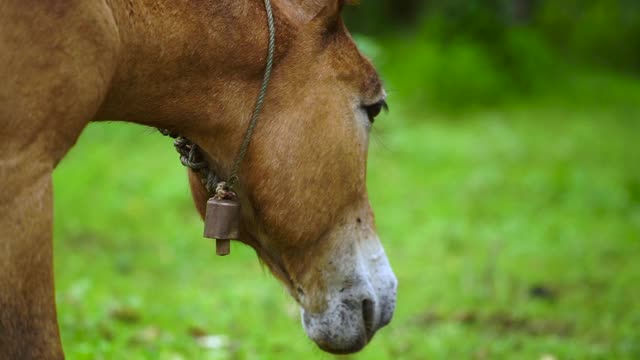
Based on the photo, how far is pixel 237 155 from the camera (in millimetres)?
2701

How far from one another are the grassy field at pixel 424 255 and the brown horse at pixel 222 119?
0.45m

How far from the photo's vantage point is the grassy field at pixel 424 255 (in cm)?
520

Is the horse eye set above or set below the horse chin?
above

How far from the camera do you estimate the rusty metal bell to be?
2.79 metres

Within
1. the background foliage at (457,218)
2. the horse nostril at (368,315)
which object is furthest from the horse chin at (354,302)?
the background foliage at (457,218)

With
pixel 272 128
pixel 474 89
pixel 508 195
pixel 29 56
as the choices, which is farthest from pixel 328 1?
pixel 474 89

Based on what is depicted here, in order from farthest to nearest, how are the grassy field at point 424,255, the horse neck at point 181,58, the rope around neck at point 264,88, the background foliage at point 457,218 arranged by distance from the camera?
the background foliage at point 457,218 → the grassy field at point 424,255 → the rope around neck at point 264,88 → the horse neck at point 181,58

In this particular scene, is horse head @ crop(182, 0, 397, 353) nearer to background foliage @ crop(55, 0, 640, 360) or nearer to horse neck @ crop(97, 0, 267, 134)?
horse neck @ crop(97, 0, 267, 134)

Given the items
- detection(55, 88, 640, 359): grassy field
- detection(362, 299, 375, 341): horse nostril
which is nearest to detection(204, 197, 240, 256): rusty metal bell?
detection(362, 299, 375, 341): horse nostril

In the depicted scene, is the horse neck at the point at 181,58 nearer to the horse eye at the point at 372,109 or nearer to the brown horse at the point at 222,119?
the brown horse at the point at 222,119

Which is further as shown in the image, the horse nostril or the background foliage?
the background foliage

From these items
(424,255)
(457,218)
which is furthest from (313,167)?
(457,218)

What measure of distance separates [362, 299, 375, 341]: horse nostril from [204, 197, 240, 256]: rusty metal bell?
1.44 ft

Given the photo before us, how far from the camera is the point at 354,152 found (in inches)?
112
